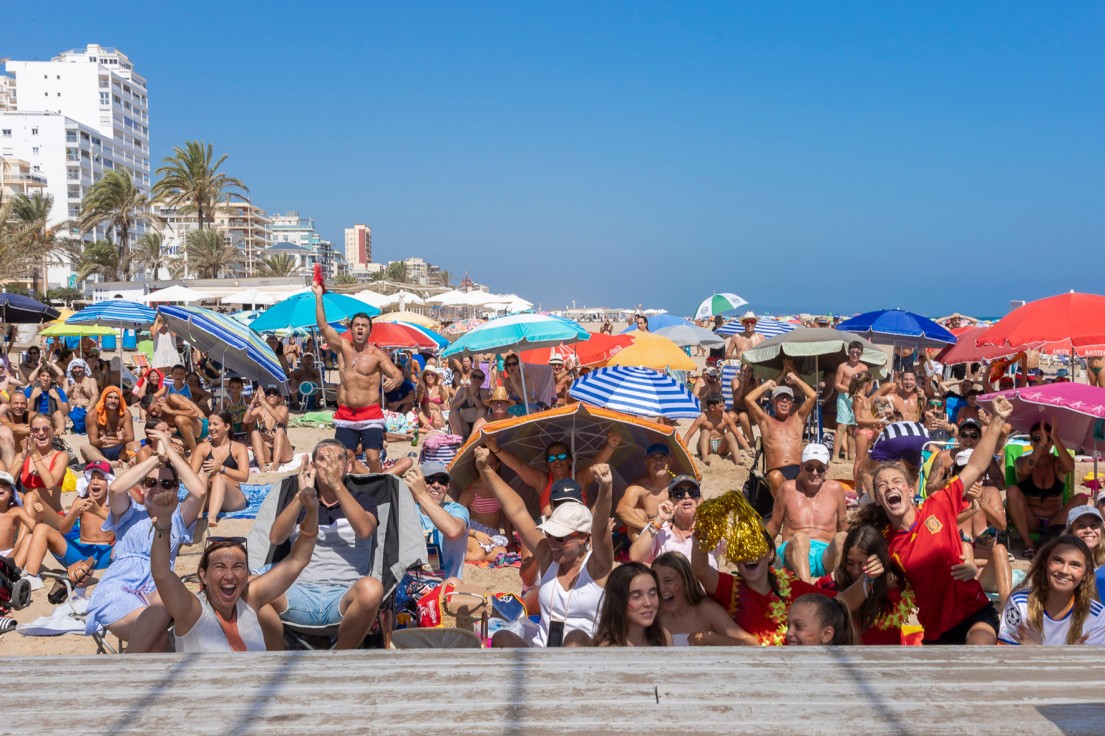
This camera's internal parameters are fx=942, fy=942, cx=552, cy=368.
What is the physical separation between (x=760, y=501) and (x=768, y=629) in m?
3.04

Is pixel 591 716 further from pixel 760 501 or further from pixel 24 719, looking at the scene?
pixel 760 501

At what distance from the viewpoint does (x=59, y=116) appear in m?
93.4

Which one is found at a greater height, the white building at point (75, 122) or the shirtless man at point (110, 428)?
the white building at point (75, 122)

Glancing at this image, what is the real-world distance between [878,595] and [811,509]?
2050 mm

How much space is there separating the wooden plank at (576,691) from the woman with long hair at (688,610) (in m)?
1.49

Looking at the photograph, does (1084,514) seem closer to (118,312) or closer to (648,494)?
(648,494)

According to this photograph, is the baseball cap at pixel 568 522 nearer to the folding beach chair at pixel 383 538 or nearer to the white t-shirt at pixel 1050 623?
the folding beach chair at pixel 383 538

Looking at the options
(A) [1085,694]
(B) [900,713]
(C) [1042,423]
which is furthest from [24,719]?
(C) [1042,423]

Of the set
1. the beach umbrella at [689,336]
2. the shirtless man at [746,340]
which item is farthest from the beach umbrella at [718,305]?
the shirtless man at [746,340]

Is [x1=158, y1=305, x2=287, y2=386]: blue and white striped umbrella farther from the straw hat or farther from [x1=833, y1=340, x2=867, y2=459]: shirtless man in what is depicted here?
[x1=833, y1=340, x2=867, y2=459]: shirtless man

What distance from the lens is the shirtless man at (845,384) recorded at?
11133mm

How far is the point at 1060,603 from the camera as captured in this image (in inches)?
155

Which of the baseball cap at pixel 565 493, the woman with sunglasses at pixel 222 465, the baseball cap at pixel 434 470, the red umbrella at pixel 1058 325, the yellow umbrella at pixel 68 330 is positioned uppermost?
the yellow umbrella at pixel 68 330

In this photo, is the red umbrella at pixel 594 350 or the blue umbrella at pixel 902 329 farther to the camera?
the blue umbrella at pixel 902 329
